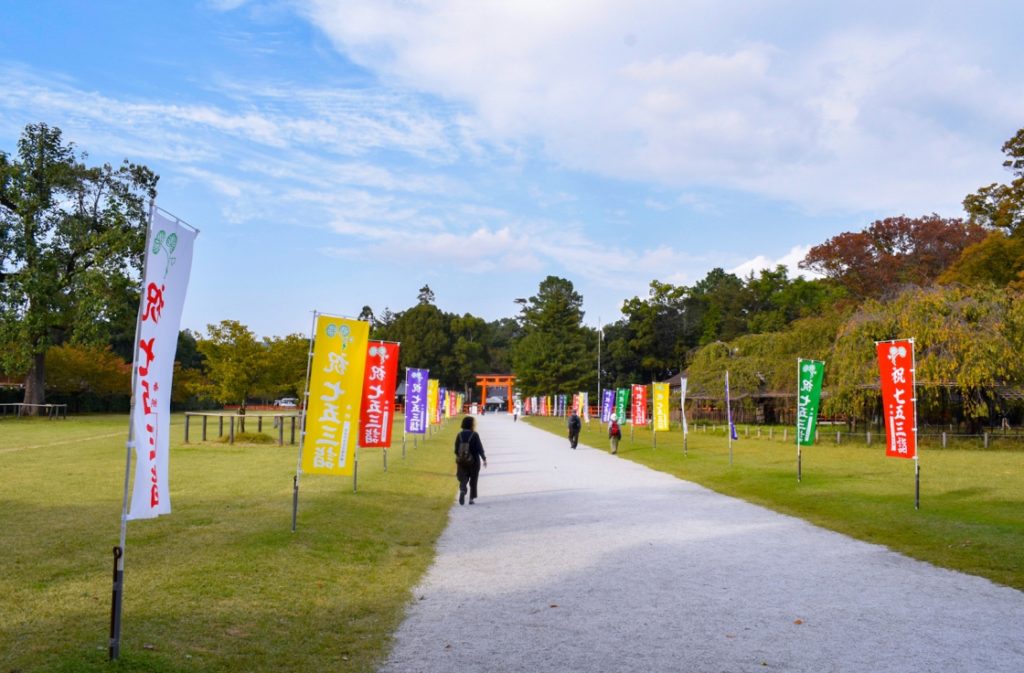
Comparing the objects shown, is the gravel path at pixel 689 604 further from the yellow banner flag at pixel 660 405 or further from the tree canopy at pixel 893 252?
the tree canopy at pixel 893 252

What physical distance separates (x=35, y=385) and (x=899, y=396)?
41516mm

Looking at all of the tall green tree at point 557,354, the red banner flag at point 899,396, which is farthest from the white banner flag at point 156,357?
the tall green tree at point 557,354

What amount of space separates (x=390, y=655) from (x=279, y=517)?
5.93m

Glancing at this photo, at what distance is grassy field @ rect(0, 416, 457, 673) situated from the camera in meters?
5.03

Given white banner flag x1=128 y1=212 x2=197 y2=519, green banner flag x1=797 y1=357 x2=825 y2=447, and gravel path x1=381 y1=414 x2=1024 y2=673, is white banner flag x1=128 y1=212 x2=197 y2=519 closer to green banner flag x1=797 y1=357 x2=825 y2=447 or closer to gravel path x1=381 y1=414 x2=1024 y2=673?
gravel path x1=381 y1=414 x2=1024 y2=673

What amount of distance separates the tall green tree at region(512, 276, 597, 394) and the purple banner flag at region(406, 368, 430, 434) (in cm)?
5143

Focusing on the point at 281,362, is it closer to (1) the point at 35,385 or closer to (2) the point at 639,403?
(2) the point at 639,403

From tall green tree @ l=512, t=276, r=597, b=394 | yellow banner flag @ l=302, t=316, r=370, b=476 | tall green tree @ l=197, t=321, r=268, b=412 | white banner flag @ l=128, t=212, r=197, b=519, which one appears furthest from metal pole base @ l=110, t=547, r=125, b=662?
tall green tree @ l=512, t=276, r=597, b=394

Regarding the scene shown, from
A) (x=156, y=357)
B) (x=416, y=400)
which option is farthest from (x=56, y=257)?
(x=156, y=357)

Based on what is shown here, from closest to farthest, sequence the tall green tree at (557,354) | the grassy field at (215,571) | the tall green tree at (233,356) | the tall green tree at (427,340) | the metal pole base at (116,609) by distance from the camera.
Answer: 1. the metal pole base at (116,609)
2. the grassy field at (215,571)
3. the tall green tree at (233,356)
4. the tall green tree at (557,354)
5. the tall green tree at (427,340)

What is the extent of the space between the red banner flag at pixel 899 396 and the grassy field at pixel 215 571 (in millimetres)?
8228

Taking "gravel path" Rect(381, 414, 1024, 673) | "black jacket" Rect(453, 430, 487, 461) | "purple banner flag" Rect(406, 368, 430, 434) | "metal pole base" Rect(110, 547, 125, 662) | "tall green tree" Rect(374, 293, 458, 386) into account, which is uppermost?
"tall green tree" Rect(374, 293, 458, 386)

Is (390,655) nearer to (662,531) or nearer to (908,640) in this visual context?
(908,640)

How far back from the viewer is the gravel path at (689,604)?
5062 mm
